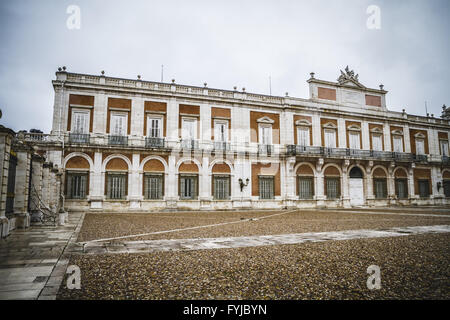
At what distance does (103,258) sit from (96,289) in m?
1.70

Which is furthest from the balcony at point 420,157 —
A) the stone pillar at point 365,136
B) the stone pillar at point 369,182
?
the stone pillar at point 369,182

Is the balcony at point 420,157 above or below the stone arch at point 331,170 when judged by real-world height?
above

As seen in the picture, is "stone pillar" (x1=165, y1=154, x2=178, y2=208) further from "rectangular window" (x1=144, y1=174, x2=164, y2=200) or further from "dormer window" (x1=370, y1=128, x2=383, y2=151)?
"dormer window" (x1=370, y1=128, x2=383, y2=151)

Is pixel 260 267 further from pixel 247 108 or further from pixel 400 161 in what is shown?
pixel 400 161

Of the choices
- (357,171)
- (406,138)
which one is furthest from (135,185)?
(406,138)

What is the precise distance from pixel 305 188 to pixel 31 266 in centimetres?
2173

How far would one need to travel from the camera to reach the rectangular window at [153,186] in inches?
774

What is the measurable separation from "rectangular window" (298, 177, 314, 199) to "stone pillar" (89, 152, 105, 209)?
1580 cm

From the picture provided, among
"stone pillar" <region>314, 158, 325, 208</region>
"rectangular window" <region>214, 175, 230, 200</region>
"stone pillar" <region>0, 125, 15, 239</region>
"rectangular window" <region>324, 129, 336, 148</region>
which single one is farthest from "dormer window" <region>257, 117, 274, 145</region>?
"stone pillar" <region>0, 125, 15, 239</region>

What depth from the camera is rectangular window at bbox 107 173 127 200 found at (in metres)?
18.9

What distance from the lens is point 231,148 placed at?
859 inches

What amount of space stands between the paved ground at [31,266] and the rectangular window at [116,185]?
12396mm

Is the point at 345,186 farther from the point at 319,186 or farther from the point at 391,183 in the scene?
the point at 391,183

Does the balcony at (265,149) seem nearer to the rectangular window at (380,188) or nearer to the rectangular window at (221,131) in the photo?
the rectangular window at (221,131)
